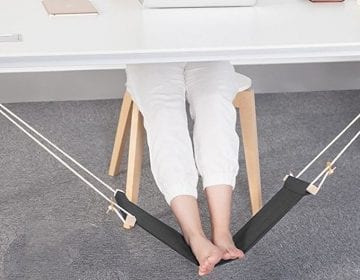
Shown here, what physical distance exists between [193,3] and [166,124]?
12.6 inches

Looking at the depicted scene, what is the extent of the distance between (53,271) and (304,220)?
31.1 inches

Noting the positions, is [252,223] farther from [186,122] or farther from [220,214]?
[186,122]

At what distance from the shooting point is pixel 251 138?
2.00 meters

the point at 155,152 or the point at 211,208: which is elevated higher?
the point at 155,152

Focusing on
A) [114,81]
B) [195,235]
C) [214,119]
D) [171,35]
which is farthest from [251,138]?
[114,81]

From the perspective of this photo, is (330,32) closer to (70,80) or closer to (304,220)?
(304,220)

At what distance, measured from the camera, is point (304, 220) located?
2.05 metres

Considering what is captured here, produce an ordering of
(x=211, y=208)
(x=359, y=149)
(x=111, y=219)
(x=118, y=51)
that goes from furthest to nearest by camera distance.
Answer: (x=359, y=149)
(x=111, y=219)
(x=211, y=208)
(x=118, y=51)

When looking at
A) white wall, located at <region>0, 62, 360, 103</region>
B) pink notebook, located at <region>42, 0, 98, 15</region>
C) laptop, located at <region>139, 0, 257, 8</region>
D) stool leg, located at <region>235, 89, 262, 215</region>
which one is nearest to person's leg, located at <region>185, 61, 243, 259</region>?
stool leg, located at <region>235, 89, 262, 215</region>

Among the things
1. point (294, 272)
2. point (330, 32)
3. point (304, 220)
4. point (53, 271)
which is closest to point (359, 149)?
point (304, 220)

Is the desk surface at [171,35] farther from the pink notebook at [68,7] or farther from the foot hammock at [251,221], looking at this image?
the foot hammock at [251,221]

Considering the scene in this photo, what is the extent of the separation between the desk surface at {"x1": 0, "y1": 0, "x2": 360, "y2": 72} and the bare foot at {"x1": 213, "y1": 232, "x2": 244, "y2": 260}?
1.44 ft

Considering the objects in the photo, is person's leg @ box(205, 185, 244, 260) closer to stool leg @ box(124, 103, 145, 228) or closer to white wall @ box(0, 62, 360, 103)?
stool leg @ box(124, 103, 145, 228)

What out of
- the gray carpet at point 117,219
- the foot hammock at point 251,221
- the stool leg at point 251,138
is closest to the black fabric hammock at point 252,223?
the foot hammock at point 251,221
